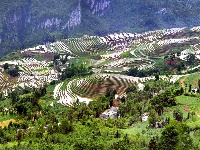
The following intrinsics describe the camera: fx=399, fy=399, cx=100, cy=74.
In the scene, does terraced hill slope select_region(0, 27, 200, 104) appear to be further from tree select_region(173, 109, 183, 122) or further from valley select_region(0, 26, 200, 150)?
tree select_region(173, 109, 183, 122)

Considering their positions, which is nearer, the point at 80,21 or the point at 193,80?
the point at 193,80

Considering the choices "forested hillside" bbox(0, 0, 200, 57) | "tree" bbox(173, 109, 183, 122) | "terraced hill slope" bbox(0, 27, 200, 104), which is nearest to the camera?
"tree" bbox(173, 109, 183, 122)

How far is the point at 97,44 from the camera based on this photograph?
133 meters

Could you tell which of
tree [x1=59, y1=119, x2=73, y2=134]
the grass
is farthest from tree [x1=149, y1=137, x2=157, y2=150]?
the grass

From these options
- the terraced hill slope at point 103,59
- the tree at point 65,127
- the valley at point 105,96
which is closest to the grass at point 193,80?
the valley at point 105,96

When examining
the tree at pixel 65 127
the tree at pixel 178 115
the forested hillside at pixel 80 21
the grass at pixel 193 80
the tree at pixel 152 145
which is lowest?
the tree at pixel 65 127

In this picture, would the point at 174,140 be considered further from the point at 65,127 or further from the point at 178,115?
the point at 65,127

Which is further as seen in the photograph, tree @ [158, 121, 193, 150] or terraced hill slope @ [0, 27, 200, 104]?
terraced hill slope @ [0, 27, 200, 104]

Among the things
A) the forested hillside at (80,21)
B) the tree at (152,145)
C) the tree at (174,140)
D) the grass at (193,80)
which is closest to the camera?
the tree at (174,140)

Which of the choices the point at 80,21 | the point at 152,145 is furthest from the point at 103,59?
the point at 80,21

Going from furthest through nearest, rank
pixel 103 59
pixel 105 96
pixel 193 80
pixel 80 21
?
pixel 80 21
pixel 103 59
pixel 193 80
pixel 105 96

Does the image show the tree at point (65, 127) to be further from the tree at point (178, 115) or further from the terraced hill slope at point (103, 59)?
the terraced hill slope at point (103, 59)

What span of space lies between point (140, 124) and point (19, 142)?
11457 millimetres

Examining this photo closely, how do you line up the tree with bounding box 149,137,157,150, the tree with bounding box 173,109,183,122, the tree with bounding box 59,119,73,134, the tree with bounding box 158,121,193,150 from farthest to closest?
the tree with bounding box 173,109,183,122 < the tree with bounding box 59,119,73,134 < the tree with bounding box 149,137,157,150 < the tree with bounding box 158,121,193,150
